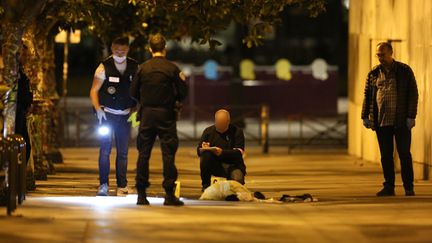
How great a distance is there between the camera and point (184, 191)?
15.8 meters

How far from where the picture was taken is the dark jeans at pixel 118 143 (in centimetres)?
1420

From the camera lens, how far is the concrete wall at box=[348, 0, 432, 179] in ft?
56.8

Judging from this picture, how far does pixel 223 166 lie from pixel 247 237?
409 centimetres

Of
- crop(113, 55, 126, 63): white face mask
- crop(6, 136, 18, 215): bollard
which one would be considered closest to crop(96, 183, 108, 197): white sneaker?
crop(113, 55, 126, 63): white face mask

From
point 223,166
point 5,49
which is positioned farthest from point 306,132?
point 5,49

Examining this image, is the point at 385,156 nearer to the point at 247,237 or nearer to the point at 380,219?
the point at 380,219


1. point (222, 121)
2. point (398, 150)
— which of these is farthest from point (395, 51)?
point (222, 121)

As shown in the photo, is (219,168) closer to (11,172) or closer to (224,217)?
(224,217)

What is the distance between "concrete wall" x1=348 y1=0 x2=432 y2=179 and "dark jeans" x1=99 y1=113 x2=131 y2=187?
4943 millimetres

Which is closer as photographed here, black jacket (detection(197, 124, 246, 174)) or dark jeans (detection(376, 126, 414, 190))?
dark jeans (detection(376, 126, 414, 190))

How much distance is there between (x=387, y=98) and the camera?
14.5m

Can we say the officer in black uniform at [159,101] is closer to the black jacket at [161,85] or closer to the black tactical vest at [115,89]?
the black jacket at [161,85]

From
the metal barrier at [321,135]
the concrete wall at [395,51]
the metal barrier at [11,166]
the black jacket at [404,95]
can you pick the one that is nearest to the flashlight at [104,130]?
the metal barrier at [11,166]

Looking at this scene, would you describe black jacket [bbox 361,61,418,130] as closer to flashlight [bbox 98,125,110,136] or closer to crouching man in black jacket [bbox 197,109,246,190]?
crouching man in black jacket [bbox 197,109,246,190]
